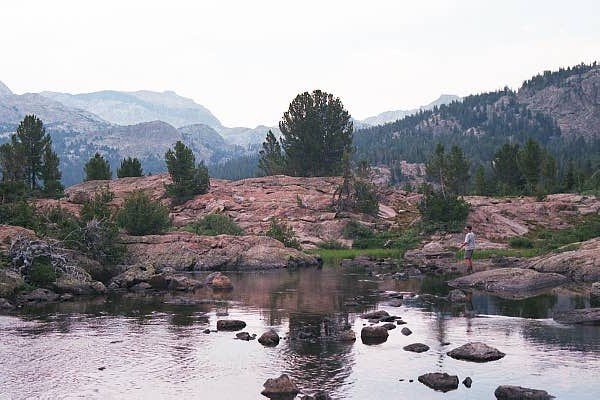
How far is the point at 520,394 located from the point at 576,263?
30.3 metres

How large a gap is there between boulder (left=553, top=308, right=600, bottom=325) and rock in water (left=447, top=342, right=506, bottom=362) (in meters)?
7.37

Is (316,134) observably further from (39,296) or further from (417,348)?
(417,348)

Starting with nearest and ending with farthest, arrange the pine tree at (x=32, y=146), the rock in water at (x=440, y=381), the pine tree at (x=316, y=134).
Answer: the rock in water at (x=440, y=381)
the pine tree at (x=32, y=146)
the pine tree at (x=316, y=134)

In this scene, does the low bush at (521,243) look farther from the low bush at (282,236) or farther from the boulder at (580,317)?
the boulder at (580,317)

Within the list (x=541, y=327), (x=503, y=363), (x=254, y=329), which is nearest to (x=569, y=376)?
(x=503, y=363)

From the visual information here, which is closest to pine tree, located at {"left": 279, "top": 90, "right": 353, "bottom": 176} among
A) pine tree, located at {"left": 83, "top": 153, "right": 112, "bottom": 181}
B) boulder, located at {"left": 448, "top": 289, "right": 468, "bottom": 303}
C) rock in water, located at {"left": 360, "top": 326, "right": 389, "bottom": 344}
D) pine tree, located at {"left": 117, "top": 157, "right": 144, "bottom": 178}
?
pine tree, located at {"left": 117, "top": 157, "right": 144, "bottom": 178}

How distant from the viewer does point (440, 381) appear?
→ 19.8 metres

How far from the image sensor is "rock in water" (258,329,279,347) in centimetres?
2570

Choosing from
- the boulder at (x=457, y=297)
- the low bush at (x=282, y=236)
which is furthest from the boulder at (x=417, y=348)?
the low bush at (x=282, y=236)

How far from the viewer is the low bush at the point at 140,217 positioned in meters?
60.1

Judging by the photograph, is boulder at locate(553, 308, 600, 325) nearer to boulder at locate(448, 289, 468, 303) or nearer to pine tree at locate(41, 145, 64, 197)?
boulder at locate(448, 289, 468, 303)

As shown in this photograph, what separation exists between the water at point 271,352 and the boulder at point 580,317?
999 millimetres

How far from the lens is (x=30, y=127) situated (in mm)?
90875

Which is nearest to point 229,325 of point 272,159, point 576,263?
point 576,263
